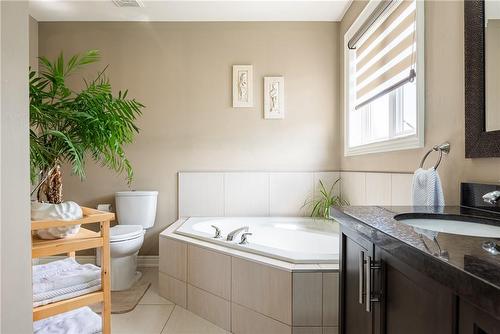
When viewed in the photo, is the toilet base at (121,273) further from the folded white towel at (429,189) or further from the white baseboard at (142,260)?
the folded white towel at (429,189)

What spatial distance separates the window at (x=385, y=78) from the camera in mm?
1673

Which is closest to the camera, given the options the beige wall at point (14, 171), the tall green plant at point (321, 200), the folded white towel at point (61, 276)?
the beige wall at point (14, 171)

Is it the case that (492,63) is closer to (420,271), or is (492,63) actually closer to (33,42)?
(420,271)

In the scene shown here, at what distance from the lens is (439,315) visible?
59 centimetres

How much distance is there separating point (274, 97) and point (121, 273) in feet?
7.03

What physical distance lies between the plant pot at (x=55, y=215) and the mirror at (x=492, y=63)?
5.49ft

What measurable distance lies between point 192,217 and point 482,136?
8.10 feet

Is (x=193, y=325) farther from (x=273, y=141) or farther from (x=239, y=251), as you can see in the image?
(x=273, y=141)

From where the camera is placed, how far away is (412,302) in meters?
0.69

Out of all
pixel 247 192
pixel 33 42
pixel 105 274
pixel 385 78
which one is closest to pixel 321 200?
pixel 247 192

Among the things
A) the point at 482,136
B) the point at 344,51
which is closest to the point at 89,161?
the point at 344,51

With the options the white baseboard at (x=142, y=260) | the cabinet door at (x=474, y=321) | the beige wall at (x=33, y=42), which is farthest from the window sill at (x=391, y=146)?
the beige wall at (x=33, y=42)

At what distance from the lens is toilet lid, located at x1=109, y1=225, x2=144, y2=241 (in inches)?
95.2

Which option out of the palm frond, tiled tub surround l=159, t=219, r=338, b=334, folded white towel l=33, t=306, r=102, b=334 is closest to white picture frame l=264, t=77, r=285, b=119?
tiled tub surround l=159, t=219, r=338, b=334
